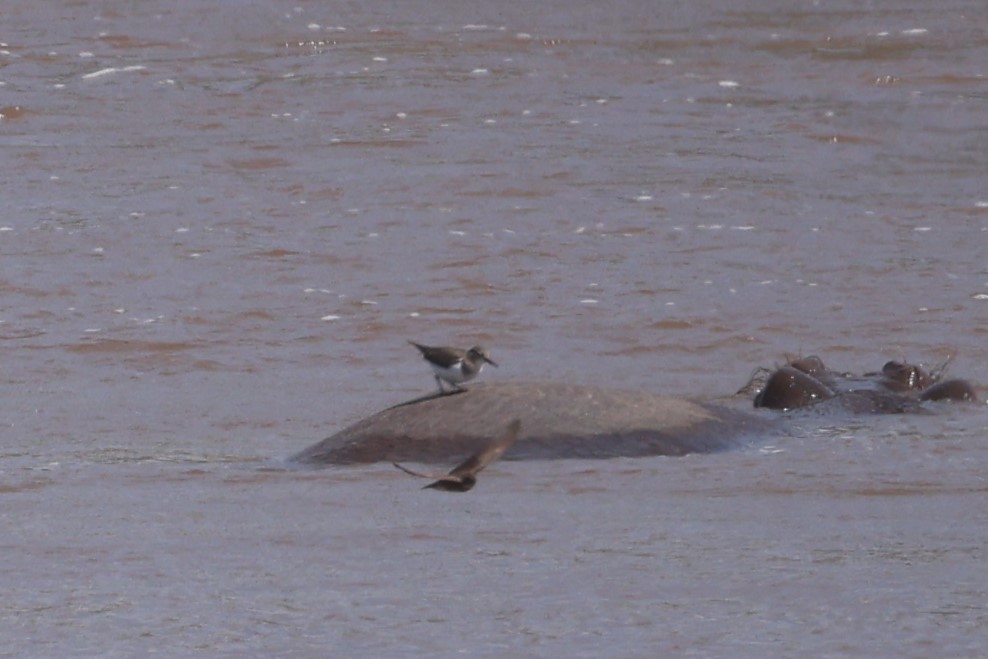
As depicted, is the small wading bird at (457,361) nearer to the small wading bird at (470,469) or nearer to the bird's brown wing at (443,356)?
the bird's brown wing at (443,356)

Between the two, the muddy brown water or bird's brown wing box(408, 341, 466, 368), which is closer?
the muddy brown water

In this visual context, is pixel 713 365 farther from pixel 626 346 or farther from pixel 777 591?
pixel 777 591

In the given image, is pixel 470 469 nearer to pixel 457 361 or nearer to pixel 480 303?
pixel 457 361

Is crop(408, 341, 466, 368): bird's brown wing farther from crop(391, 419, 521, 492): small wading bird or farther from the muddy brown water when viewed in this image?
crop(391, 419, 521, 492): small wading bird

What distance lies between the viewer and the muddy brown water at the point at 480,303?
18.5ft

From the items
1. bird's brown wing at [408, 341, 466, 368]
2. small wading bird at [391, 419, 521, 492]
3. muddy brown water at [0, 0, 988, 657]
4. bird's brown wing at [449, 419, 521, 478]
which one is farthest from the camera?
bird's brown wing at [408, 341, 466, 368]

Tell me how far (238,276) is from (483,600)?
615 cm

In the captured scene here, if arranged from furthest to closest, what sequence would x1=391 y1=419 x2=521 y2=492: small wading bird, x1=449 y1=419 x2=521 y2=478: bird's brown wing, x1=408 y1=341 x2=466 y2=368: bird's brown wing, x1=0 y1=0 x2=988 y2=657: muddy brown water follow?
x1=408 y1=341 x2=466 y2=368: bird's brown wing → x1=449 y1=419 x2=521 y2=478: bird's brown wing → x1=391 y1=419 x2=521 y2=492: small wading bird → x1=0 y1=0 x2=988 y2=657: muddy brown water

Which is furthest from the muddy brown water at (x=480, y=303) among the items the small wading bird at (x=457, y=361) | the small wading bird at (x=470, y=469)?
the small wading bird at (x=457, y=361)

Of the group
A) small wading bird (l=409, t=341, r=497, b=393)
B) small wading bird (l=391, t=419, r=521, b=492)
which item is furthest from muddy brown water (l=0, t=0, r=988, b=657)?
small wading bird (l=409, t=341, r=497, b=393)

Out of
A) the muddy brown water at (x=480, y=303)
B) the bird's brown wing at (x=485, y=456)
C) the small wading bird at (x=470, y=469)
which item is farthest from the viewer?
the bird's brown wing at (x=485, y=456)

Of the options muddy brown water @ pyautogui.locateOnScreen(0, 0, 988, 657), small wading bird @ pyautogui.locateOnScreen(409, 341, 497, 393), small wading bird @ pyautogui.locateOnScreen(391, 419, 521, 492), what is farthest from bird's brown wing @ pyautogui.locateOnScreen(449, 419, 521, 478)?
small wading bird @ pyautogui.locateOnScreen(409, 341, 497, 393)

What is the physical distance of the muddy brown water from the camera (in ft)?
18.5

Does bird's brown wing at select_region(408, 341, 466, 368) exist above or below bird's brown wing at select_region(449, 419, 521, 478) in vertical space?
above
